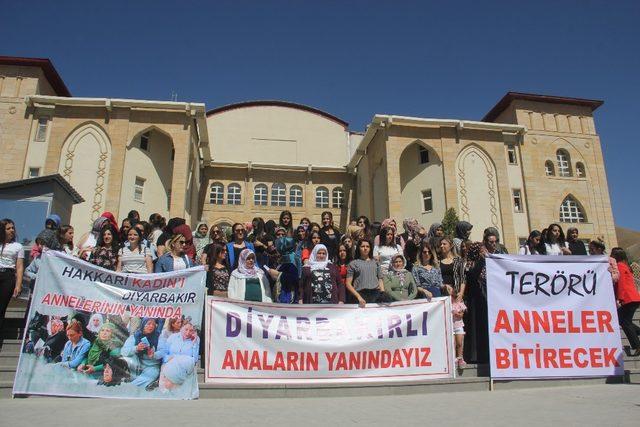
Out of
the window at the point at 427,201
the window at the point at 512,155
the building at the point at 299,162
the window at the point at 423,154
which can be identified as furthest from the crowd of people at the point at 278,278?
the window at the point at 512,155

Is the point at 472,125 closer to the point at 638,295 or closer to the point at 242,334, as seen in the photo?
the point at 638,295

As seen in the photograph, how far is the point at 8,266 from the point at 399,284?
5443 millimetres

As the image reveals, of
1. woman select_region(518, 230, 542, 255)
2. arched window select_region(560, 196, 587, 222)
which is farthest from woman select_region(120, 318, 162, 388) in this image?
arched window select_region(560, 196, 587, 222)

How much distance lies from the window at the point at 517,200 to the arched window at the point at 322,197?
13.4 m

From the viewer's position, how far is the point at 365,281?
20.0 feet

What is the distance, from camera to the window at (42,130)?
2395cm

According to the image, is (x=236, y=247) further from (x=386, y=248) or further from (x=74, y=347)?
(x=74, y=347)

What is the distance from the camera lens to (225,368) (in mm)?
5184

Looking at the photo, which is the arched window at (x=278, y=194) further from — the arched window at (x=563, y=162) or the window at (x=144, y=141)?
the arched window at (x=563, y=162)

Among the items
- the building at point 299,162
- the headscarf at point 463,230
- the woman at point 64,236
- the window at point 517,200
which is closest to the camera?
the woman at point 64,236

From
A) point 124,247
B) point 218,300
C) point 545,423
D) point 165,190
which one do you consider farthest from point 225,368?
point 165,190

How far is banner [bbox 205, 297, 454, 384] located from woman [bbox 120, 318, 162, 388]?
614 millimetres

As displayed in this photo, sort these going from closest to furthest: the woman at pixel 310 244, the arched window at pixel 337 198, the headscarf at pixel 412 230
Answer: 1. the woman at pixel 310 244
2. the headscarf at pixel 412 230
3. the arched window at pixel 337 198

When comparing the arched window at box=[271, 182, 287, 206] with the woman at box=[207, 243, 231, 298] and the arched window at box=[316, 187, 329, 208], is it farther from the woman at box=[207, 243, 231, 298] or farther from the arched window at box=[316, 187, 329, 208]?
the woman at box=[207, 243, 231, 298]
